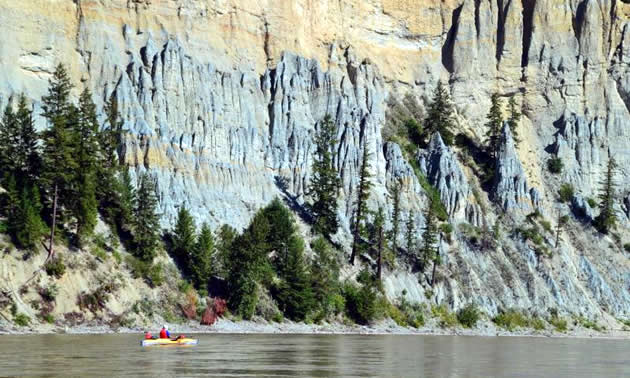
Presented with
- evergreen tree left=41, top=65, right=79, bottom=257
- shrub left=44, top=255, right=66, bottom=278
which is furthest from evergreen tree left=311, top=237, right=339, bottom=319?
shrub left=44, top=255, right=66, bottom=278

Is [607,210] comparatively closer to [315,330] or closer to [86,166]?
[315,330]

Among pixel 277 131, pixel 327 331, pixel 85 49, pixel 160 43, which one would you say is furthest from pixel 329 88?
pixel 327 331

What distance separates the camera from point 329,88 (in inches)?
4003

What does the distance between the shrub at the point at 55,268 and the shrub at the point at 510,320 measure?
136ft

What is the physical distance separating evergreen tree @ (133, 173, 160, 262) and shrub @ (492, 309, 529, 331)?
33.2 metres

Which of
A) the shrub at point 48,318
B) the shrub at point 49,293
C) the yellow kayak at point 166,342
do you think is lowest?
the yellow kayak at point 166,342

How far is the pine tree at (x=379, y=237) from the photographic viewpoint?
8794cm

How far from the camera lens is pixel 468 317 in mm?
88250

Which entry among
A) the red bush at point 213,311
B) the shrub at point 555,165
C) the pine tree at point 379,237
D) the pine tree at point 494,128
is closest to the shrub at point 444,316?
the pine tree at point 379,237

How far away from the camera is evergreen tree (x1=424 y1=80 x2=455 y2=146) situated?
10825cm

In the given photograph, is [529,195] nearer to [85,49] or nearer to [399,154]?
[399,154]

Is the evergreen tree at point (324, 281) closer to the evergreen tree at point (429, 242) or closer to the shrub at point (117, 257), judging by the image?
the evergreen tree at point (429, 242)

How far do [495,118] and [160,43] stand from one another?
3991cm

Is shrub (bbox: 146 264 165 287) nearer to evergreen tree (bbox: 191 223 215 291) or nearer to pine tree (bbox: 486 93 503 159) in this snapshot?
evergreen tree (bbox: 191 223 215 291)
